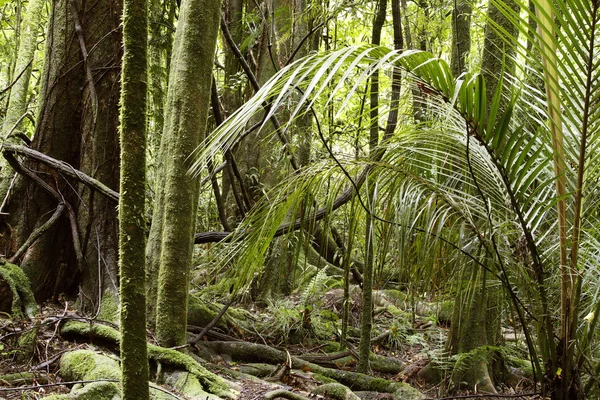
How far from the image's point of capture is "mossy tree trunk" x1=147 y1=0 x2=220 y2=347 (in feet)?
11.2

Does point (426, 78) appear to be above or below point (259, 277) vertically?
above

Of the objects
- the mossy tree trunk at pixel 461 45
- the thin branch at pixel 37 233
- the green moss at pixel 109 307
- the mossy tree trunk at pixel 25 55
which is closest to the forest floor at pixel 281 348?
the green moss at pixel 109 307

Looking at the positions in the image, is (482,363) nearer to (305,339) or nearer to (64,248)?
(305,339)

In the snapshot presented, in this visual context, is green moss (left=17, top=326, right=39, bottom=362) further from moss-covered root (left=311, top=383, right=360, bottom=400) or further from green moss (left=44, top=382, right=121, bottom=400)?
moss-covered root (left=311, top=383, right=360, bottom=400)

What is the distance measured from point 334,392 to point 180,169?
191 centimetres

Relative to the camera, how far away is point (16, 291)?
3822 millimetres

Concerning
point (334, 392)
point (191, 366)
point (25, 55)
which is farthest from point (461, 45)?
point (25, 55)

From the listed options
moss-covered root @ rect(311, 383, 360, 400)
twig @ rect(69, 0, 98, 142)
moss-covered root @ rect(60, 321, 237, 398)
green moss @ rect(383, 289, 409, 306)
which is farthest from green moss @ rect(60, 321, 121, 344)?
green moss @ rect(383, 289, 409, 306)

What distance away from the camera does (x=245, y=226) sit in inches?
123

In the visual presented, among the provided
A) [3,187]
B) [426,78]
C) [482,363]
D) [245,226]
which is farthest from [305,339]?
[426,78]

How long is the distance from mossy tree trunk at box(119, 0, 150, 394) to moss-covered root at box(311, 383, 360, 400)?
230 centimetres

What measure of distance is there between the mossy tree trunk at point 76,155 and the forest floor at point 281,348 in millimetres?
346

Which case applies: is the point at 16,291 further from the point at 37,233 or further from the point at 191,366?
the point at 191,366

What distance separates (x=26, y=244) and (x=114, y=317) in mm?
1020
